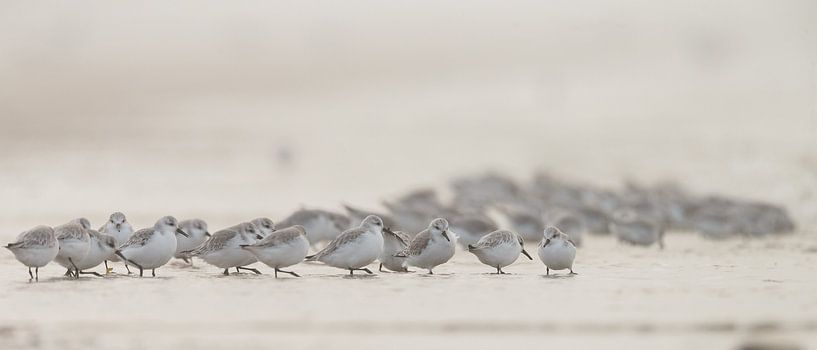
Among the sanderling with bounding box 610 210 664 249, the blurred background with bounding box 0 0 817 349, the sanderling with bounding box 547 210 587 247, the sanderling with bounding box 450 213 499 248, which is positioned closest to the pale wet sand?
the blurred background with bounding box 0 0 817 349

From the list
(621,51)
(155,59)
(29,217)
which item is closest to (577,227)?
(29,217)

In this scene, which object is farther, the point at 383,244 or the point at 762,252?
the point at 762,252

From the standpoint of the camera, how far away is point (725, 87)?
157 feet

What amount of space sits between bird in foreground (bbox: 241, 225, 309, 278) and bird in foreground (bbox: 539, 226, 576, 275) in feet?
Answer: 7.28

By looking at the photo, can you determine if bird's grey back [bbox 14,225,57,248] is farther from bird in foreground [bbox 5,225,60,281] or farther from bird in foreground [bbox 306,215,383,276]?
bird in foreground [bbox 306,215,383,276]

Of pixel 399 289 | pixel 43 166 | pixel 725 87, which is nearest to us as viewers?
pixel 399 289

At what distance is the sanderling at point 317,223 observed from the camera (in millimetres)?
14805

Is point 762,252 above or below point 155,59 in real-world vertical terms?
below

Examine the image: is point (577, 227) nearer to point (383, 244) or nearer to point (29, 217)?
point (383, 244)

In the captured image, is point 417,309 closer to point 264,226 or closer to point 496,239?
point 496,239

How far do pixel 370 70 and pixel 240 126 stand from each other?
15584 mm

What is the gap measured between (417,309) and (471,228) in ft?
18.0

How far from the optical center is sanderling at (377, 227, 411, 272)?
1197 cm

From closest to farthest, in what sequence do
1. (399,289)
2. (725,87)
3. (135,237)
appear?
1. (399,289)
2. (135,237)
3. (725,87)
